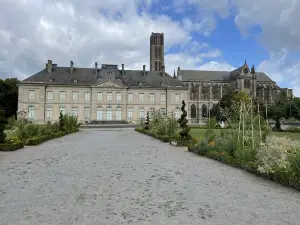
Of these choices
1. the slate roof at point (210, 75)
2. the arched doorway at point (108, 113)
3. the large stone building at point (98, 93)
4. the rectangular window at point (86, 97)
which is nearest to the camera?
the large stone building at point (98, 93)

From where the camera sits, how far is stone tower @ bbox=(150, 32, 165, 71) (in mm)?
70500

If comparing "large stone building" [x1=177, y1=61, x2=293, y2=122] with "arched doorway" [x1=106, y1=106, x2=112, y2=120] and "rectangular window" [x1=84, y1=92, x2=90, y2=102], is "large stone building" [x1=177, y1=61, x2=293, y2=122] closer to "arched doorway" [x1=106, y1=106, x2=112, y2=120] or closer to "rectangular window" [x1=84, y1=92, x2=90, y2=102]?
"arched doorway" [x1=106, y1=106, x2=112, y2=120]

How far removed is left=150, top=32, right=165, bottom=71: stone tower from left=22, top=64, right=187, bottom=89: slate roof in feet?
79.5

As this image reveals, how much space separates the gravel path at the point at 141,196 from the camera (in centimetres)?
312

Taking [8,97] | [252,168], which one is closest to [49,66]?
[8,97]

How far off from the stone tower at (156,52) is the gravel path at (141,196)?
65.7m

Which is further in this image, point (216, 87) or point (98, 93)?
point (216, 87)

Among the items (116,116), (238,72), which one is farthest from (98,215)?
(238,72)

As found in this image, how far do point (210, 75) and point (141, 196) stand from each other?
225 feet

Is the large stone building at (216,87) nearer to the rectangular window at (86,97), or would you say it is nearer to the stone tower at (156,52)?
the stone tower at (156,52)

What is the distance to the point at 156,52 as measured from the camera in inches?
2788

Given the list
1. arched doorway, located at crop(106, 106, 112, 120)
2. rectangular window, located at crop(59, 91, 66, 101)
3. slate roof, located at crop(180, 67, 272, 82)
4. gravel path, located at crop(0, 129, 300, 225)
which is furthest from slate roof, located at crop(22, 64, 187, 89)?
gravel path, located at crop(0, 129, 300, 225)

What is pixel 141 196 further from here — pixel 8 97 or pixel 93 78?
pixel 8 97

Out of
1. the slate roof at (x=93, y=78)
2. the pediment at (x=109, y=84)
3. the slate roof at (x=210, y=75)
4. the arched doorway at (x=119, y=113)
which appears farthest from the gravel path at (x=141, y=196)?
the slate roof at (x=210, y=75)
